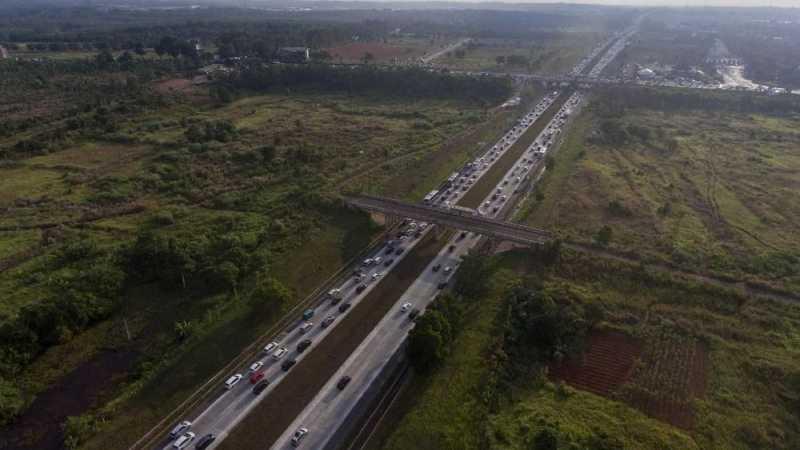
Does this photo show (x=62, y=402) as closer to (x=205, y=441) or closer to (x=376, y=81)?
(x=205, y=441)

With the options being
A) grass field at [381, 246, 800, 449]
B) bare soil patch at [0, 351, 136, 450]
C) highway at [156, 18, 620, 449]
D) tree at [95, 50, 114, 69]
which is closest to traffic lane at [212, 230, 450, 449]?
highway at [156, 18, 620, 449]

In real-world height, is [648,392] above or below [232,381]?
above

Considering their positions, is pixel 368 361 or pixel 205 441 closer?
pixel 205 441

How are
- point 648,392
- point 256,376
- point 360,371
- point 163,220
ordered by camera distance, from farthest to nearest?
1. point 163,220
2. point 360,371
3. point 256,376
4. point 648,392

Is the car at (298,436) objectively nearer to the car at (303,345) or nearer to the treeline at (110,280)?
the car at (303,345)

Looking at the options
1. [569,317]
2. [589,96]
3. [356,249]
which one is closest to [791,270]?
[569,317]

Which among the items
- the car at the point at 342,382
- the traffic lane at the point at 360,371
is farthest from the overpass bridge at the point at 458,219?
the car at the point at 342,382

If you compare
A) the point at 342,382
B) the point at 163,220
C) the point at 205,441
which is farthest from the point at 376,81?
Result: the point at 205,441
